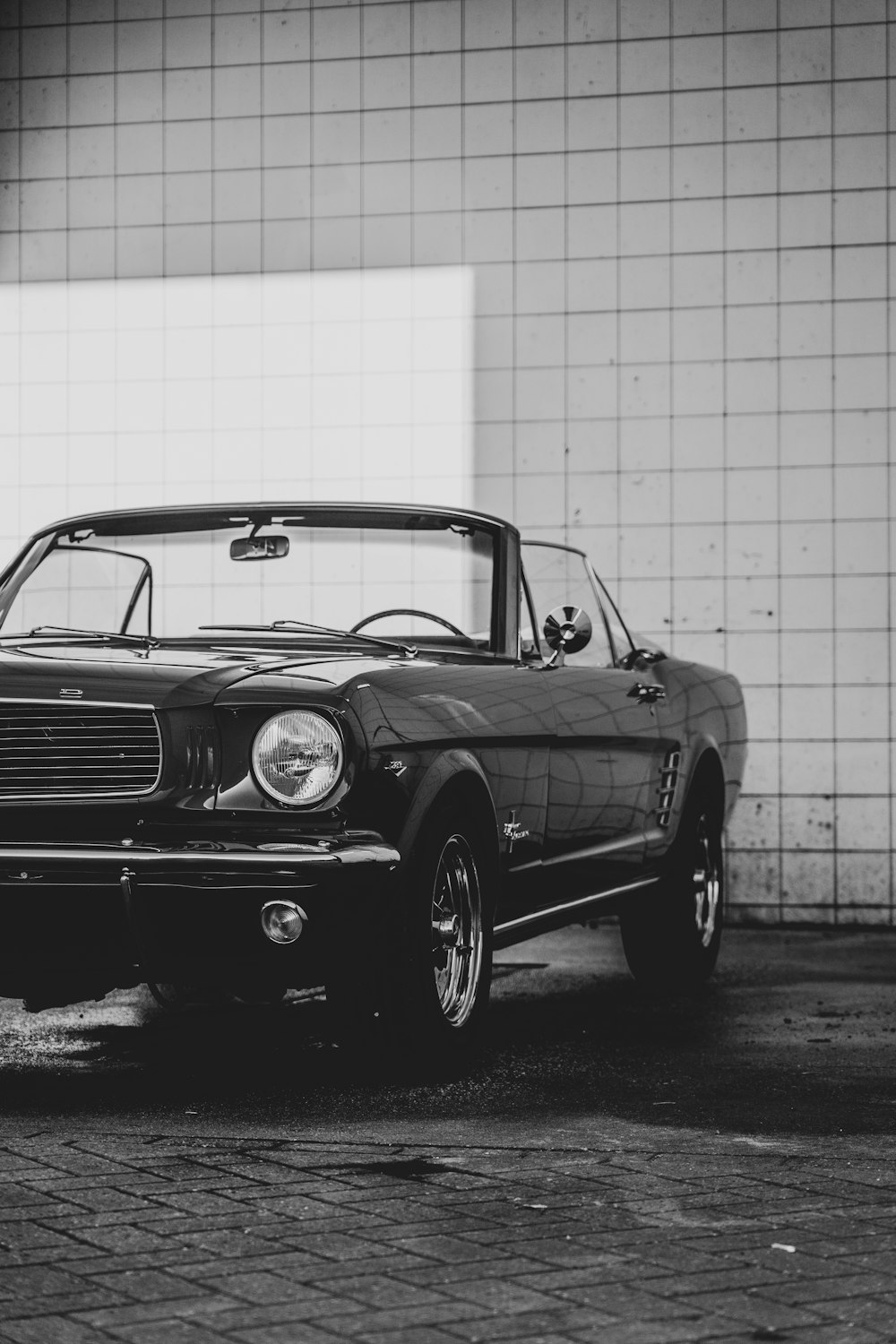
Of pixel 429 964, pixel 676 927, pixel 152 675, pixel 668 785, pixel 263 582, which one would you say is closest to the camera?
pixel 152 675

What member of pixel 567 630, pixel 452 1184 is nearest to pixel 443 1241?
pixel 452 1184

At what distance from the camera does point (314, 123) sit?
33.2 feet

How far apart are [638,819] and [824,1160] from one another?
8.68 feet

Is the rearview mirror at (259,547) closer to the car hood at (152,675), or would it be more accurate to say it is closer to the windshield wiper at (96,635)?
the windshield wiper at (96,635)

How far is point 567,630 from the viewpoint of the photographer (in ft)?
19.6

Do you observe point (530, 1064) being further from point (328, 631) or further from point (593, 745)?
point (328, 631)

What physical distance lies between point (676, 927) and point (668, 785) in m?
0.60

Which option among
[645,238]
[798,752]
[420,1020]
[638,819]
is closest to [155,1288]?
[420,1020]

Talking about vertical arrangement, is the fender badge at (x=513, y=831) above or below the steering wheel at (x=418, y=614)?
below

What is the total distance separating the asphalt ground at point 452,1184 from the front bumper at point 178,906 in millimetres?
364

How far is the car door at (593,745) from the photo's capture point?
19.3ft

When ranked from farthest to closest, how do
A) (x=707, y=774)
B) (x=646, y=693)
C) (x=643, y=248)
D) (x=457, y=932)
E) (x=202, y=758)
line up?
(x=643, y=248), (x=707, y=774), (x=646, y=693), (x=457, y=932), (x=202, y=758)

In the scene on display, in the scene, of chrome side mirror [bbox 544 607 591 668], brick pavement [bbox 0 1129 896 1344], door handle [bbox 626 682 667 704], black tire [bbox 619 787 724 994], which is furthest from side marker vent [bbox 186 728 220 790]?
black tire [bbox 619 787 724 994]

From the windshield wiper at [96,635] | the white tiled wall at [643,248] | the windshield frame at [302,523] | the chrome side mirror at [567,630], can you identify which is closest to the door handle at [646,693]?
the chrome side mirror at [567,630]
